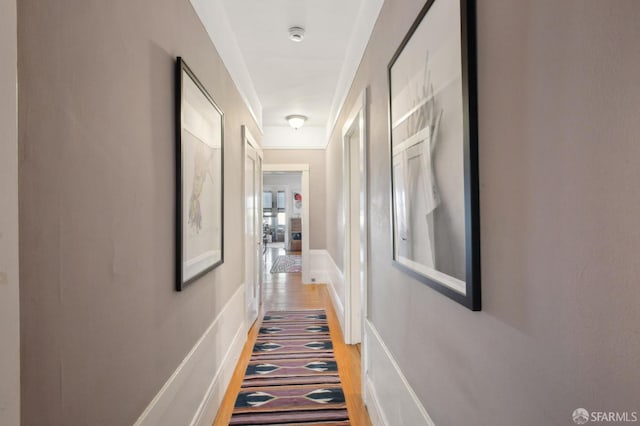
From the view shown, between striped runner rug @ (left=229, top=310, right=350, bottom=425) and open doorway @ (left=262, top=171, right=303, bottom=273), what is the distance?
20.4 feet

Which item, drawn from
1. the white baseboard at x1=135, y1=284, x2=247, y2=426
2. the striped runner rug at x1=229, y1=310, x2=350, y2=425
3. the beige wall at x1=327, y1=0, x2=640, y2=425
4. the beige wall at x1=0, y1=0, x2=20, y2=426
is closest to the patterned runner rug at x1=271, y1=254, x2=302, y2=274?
the striped runner rug at x1=229, y1=310, x2=350, y2=425

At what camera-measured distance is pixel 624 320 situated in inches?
18.7

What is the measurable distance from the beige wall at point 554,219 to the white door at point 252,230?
266 cm

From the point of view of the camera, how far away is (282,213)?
530 inches

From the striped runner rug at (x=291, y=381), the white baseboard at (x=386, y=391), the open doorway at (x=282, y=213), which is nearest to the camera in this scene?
the white baseboard at (x=386, y=391)

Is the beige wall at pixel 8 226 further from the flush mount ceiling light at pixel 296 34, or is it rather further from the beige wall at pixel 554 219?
the flush mount ceiling light at pixel 296 34

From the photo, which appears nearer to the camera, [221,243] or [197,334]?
[197,334]

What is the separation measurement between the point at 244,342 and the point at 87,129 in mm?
2595

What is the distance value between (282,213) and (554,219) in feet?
42.7

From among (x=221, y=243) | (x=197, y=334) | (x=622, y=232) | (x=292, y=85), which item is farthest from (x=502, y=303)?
(x=292, y=85)

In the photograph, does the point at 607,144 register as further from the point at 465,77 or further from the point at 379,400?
the point at 379,400

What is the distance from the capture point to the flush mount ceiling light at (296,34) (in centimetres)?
246

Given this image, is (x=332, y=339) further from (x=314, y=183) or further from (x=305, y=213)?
(x=314, y=183)

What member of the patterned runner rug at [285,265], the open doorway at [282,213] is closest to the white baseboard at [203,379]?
the patterned runner rug at [285,265]
